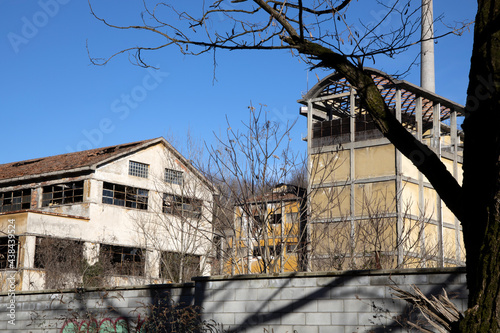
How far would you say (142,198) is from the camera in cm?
3269

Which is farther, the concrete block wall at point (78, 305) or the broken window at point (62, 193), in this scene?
the broken window at point (62, 193)

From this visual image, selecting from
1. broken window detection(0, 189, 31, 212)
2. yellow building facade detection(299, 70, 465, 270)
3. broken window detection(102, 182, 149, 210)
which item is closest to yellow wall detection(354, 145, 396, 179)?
yellow building facade detection(299, 70, 465, 270)

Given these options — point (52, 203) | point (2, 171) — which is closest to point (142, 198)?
point (52, 203)

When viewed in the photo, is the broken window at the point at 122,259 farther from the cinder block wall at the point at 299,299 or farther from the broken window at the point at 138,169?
the cinder block wall at the point at 299,299

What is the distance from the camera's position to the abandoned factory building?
26578 mm

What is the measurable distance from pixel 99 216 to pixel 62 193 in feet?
8.99

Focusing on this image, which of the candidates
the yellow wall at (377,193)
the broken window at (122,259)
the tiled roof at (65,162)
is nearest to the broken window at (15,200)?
the tiled roof at (65,162)

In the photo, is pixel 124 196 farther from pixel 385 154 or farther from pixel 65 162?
pixel 385 154

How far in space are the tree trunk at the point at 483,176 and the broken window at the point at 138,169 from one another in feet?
95.3

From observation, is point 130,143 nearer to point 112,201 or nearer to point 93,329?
point 112,201

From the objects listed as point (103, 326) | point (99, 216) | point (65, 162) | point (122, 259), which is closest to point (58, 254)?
point (99, 216)

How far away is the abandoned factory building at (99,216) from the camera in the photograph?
26.6 m

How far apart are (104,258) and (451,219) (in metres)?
18.6

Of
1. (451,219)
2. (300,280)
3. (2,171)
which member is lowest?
(300,280)
